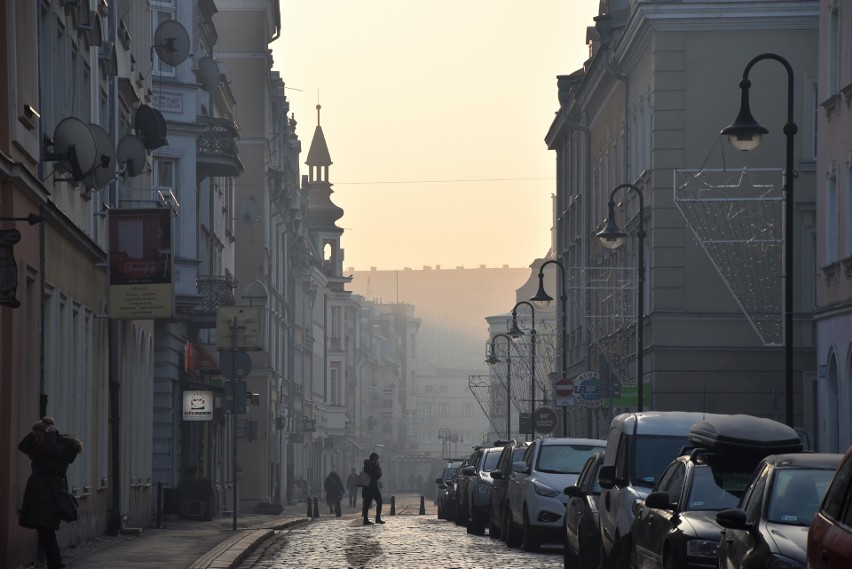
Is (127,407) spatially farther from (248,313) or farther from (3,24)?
(3,24)

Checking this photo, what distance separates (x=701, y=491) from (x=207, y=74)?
103 ft

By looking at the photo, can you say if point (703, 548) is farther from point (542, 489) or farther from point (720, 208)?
point (720, 208)

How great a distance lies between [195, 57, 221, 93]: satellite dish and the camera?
1742 inches

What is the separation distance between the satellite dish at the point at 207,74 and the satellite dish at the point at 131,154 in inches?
581

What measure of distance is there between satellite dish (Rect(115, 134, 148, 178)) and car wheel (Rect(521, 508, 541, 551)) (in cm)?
850

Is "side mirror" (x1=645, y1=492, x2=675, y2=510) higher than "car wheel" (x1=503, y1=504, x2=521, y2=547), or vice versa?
"side mirror" (x1=645, y1=492, x2=675, y2=510)

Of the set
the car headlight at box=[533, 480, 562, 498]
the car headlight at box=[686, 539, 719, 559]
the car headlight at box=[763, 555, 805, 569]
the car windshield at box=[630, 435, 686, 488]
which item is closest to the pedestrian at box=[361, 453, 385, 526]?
the car headlight at box=[533, 480, 562, 498]

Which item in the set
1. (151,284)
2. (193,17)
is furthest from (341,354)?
(151,284)

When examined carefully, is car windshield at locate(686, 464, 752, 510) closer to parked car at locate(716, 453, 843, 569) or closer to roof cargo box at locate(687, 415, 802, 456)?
roof cargo box at locate(687, 415, 802, 456)

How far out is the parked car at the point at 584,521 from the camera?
19.7 metres

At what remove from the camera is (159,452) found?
4141cm

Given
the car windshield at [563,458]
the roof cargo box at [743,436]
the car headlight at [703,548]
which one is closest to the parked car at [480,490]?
the car windshield at [563,458]

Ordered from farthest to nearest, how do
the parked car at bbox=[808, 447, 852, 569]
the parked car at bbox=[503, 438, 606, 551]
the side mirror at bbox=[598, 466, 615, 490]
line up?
the parked car at bbox=[503, 438, 606, 551] → the side mirror at bbox=[598, 466, 615, 490] → the parked car at bbox=[808, 447, 852, 569]

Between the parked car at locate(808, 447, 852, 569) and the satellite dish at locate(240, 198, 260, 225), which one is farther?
the satellite dish at locate(240, 198, 260, 225)
